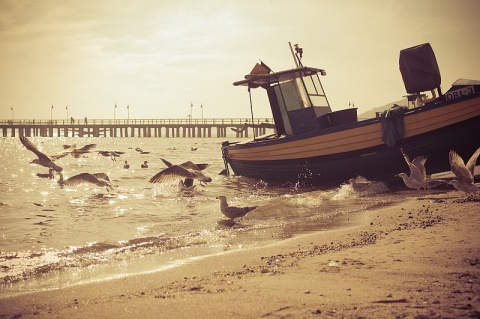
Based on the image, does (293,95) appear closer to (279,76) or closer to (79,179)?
(279,76)

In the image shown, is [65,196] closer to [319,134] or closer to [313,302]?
[319,134]

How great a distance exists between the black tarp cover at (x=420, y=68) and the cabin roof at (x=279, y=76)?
3.63 meters

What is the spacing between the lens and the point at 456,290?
10.5ft

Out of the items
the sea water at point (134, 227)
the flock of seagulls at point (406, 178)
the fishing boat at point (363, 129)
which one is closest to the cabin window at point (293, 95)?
the fishing boat at point (363, 129)

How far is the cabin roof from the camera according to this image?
14625mm

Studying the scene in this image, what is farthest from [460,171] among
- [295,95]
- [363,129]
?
[295,95]

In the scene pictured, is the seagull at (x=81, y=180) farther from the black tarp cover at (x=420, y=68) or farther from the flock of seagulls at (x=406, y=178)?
the black tarp cover at (x=420, y=68)

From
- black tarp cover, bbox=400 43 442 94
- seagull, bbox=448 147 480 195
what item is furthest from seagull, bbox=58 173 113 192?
seagull, bbox=448 147 480 195

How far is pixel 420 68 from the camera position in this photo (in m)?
11.5

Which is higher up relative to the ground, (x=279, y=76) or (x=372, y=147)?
(x=279, y=76)

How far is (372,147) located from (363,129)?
592mm

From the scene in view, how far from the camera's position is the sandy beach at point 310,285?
10.0ft

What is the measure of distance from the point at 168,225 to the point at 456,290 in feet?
20.5

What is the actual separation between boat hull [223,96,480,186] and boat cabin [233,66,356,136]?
125 cm
